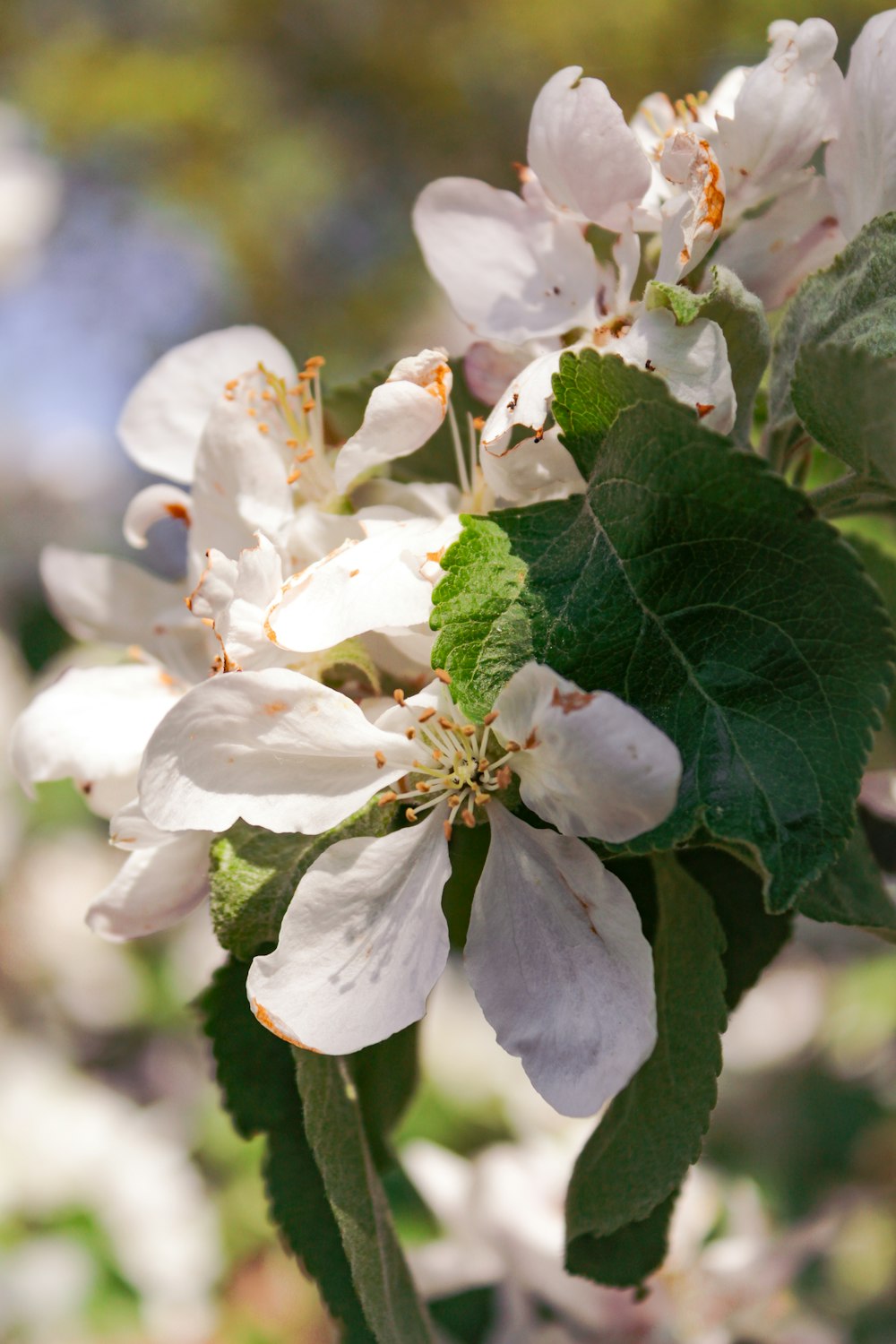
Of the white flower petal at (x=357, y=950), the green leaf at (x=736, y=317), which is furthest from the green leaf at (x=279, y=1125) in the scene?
the green leaf at (x=736, y=317)

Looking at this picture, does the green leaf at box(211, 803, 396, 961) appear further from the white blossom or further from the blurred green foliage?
the blurred green foliage

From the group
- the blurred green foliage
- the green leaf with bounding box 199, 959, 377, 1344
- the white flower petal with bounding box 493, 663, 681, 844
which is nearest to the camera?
the white flower petal with bounding box 493, 663, 681, 844

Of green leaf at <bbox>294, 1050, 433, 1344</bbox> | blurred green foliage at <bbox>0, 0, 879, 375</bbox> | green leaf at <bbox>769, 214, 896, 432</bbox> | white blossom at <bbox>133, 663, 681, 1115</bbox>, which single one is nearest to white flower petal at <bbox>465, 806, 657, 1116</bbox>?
white blossom at <bbox>133, 663, 681, 1115</bbox>

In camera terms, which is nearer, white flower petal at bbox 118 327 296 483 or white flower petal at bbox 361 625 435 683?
white flower petal at bbox 361 625 435 683

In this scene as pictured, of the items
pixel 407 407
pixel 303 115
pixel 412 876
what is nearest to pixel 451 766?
pixel 412 876

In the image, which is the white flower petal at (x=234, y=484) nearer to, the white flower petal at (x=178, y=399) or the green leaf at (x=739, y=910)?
the white flower petal at (x=178, y=399)

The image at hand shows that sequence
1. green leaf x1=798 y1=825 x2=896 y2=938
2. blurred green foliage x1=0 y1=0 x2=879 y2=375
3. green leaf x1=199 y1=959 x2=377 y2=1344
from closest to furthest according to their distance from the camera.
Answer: green leaf x1=798 y1=825 x2=896 y2=938, green leaf x1=199 y1=959 x2=377 y2=1344, blurred green foliage x1=0 y1=0 x2=879 y2=375

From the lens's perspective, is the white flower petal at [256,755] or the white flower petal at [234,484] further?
the white flower petal at [234,484]
